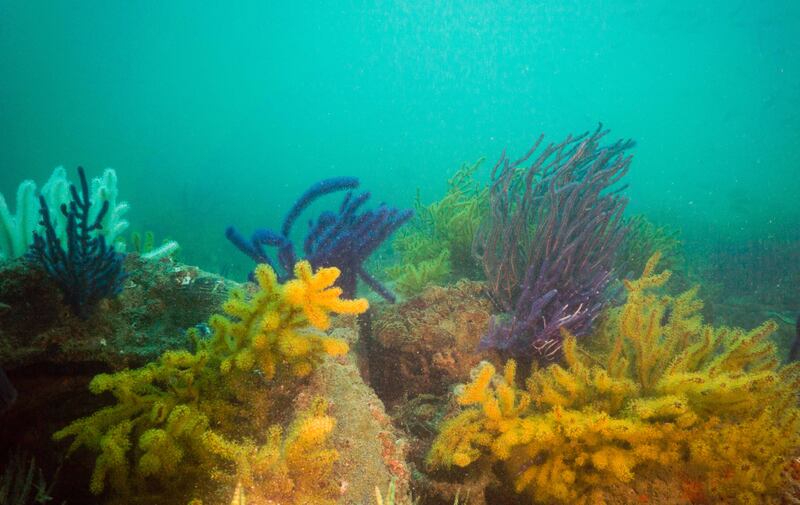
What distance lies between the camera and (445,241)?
5.25 m

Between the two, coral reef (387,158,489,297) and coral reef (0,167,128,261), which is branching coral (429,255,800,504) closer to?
coral reef (387,158,489,297)

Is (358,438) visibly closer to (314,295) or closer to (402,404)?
(314,295)

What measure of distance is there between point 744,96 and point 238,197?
88.7 m

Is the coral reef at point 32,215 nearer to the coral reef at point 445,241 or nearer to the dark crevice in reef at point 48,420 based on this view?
the dark crevice in reef at point 48,420

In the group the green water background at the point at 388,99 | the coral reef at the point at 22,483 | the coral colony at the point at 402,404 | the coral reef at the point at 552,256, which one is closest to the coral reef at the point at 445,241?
the coral reef at the point at 552,256

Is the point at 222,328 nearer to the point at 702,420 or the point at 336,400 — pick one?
the point at 336,400

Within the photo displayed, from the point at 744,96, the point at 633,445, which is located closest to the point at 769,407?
the point at 633,445

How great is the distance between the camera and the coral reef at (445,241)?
433 centimetres

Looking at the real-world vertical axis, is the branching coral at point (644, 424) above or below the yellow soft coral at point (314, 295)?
below

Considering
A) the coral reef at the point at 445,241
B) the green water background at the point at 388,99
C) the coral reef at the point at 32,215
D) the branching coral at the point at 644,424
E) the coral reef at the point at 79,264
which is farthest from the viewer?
the green water background at the point at 388,99

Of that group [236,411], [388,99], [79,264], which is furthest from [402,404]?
[388,99]

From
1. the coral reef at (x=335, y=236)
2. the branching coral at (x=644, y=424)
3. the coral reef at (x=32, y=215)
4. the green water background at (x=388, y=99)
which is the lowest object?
the branching coral at (x=644, y=424)

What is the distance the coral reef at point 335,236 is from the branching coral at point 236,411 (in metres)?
1.21

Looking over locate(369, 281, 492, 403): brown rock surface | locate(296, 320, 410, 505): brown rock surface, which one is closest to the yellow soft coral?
locate(296, 320, 410, 505): brown rock surface
